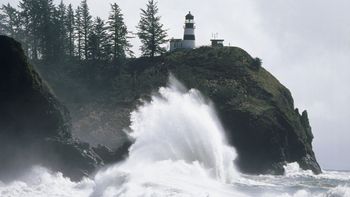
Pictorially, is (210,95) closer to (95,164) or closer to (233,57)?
(233,57)

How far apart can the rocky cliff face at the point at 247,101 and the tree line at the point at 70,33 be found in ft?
13.3

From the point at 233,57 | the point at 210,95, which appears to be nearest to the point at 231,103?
the point at 210,95

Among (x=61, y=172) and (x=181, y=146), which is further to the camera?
(x=181, y=146)

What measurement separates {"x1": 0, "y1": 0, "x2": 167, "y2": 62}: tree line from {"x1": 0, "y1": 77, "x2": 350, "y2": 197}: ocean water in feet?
122

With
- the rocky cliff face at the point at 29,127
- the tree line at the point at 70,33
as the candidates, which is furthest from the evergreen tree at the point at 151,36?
the rocky cliff face at the point at 29,127

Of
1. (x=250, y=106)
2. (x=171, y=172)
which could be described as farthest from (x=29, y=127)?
(x=250, y=106)

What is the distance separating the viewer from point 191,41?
12188 cm

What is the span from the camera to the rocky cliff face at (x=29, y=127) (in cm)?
5606

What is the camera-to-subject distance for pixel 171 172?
184 ft

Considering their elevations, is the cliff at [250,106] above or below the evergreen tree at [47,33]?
below

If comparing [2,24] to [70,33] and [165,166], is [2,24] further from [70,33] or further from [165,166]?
[165,166]

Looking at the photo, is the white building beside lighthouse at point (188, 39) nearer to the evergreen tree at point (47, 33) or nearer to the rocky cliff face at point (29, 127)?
the evergreen tree at point (47, 33)

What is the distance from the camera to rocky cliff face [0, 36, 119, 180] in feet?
184

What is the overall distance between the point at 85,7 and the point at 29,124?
63.6 meters
